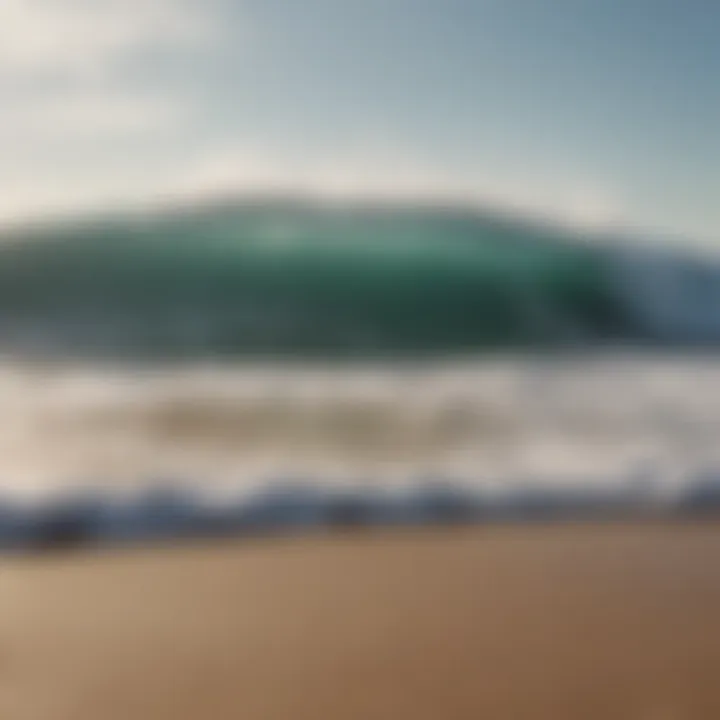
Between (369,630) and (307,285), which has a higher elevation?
(307,285)

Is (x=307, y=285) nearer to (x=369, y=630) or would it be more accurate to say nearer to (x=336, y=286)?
(x=336, y=286)

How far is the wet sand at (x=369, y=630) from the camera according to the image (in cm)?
124

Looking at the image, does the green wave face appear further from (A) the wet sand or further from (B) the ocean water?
(A) the wet sand

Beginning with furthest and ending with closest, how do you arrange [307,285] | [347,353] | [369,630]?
1. [307,285]
2. [347,353]
3. [369,630]

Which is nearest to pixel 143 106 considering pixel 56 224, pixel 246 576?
pixel 56 224

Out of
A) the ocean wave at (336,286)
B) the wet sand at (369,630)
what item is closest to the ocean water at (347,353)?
the ocean wave at (336,286)

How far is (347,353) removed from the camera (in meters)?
3.71

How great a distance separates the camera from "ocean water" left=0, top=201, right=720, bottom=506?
219 centimetres

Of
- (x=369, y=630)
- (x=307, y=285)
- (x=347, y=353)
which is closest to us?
(x=369, y=630)

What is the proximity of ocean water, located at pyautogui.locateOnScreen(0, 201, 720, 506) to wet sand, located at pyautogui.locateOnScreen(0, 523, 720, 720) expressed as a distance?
0.33 meters

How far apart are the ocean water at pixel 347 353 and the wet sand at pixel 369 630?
1.09 feet

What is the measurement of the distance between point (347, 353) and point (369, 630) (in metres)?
2.33

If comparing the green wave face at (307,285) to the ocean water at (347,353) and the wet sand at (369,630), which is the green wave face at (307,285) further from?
the wet sand at (369,630)

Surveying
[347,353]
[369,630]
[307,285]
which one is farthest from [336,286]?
[369,630]
